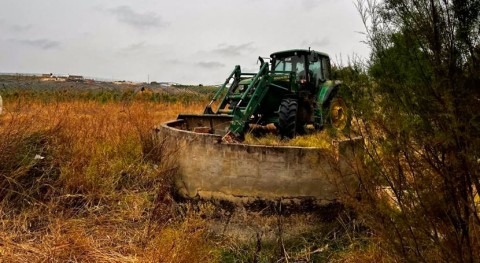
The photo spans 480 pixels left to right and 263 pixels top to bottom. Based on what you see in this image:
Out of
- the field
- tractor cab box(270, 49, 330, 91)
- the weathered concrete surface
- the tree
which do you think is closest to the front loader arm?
tractor cab box(270, 49, 330, 91)

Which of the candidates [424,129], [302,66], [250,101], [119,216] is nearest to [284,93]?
[302,66]

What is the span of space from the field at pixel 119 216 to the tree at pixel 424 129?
168cm

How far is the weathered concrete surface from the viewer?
556cm

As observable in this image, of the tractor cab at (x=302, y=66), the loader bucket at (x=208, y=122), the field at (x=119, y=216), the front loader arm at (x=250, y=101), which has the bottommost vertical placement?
the field at (x=119, y=216)

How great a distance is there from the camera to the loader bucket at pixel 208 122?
812 cm

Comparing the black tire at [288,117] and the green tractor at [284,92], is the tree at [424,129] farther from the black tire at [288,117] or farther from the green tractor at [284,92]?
the green tractor at [284,92]

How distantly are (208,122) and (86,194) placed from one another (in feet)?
8.95

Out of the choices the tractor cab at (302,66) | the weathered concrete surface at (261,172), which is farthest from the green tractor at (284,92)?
the weathered concrete surface at (261,172)

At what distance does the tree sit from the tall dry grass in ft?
7.65

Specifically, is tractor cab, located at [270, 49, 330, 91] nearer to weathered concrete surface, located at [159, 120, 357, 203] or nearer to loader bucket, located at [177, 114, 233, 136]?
loader bucket, located at [177, 114, 233, 136]

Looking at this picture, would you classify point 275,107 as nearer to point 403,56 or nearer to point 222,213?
point 222,213

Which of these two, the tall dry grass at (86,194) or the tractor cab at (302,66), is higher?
the tractor cab at (302,66)

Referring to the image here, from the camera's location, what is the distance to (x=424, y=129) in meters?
2.82

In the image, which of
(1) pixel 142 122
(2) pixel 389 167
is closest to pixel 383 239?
(2) pixel 389 167
